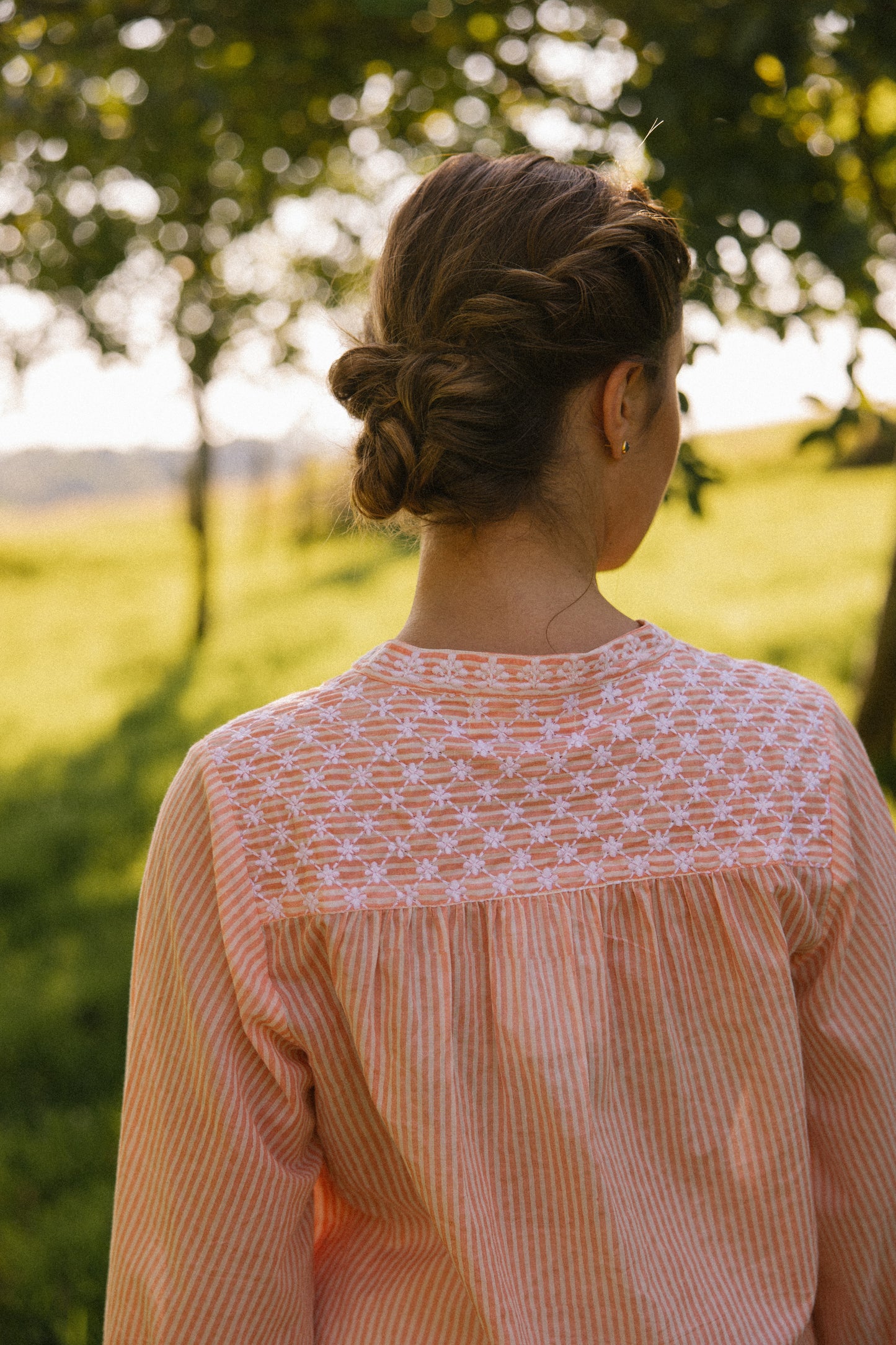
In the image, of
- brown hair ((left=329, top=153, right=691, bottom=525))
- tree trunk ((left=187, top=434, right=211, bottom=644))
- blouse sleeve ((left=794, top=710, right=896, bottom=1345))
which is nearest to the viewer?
brown hair ((left=329, top=153, right=691, bottom=525))

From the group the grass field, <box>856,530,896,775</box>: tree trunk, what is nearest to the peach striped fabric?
the grass field

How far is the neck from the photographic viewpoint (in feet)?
3.97

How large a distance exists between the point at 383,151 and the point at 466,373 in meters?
3.46

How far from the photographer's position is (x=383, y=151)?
4184 mm

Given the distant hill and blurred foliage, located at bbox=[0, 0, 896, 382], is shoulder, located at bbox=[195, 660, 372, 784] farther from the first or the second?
the distant hill

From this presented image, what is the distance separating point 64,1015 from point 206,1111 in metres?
3.25

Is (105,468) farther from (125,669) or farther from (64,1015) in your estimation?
(64,1015)

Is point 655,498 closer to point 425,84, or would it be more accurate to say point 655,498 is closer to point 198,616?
point 425,84

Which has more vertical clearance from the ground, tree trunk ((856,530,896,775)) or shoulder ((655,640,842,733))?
shoulder ((655,640,842,733))

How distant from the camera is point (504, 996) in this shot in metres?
1.14

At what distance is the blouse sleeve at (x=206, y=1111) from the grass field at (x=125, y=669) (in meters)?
0.72

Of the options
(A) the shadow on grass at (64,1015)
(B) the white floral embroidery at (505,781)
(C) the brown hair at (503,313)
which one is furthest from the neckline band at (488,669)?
(A) the shadow on grass at (64,1015)

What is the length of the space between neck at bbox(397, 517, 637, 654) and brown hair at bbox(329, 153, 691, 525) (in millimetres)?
36

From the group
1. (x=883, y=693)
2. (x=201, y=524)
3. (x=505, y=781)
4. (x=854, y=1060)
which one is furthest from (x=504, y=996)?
(x=201, y=524)
